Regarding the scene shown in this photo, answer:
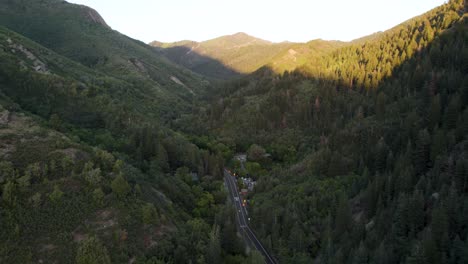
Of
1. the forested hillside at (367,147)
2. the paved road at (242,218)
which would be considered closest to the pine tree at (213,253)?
the forested hillside at (367,147)

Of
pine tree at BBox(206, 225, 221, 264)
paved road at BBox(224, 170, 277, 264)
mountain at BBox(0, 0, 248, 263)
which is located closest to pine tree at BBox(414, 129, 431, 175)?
paved road at BBox(224, 170, 277, 264)

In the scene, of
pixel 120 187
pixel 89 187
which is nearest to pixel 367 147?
pixel 120 187

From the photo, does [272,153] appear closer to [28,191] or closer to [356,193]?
[356,193]

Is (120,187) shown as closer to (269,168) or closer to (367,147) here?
(367,147)

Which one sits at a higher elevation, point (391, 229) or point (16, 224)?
point (16, 224)

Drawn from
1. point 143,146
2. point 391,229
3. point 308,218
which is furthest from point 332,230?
point 143,146

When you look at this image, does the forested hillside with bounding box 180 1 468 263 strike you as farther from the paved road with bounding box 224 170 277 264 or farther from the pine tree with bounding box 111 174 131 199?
the pine tree with bounding box 111 174 131 199

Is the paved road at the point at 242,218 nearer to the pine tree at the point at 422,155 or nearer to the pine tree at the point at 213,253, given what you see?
the pine tree at the point at 213,253
